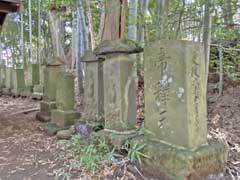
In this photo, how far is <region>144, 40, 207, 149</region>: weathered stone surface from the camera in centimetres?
249

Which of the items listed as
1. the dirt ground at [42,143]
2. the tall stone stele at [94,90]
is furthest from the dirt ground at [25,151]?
the tall stone stele at [94,90]

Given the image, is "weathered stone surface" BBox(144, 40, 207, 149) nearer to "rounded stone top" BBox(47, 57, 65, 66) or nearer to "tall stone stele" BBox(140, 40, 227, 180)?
"tall stone stele" BBox(140, 40, 227, 180)

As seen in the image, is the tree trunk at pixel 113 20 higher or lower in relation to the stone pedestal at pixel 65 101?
higher

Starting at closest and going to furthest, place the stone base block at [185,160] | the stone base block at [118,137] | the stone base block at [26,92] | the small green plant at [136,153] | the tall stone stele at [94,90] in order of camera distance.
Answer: the stone base block at [185,160]
the small green plant at [136,153]
the stone base block at [118,137]
the tall stone stele at [94,90]
the stone base block at [26,92]

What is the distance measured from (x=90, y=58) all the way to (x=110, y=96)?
1.16 m

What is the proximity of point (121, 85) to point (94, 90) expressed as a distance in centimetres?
124

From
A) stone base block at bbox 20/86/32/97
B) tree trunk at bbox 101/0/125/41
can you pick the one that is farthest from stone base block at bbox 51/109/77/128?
stone base block at bbox 20/86/32/97

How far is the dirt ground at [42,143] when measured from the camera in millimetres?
2922

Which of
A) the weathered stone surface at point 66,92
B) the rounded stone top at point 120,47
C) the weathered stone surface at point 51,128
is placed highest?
the rounded stone top at point 120,47

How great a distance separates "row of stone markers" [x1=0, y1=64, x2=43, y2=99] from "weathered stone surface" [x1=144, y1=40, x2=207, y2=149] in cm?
663

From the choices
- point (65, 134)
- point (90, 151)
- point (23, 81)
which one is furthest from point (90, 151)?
point (23, 81)

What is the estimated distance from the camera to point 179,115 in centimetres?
252

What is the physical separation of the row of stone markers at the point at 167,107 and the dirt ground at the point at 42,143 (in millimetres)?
483

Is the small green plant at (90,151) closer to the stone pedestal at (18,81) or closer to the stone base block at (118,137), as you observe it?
the stone base block at (118,137)
